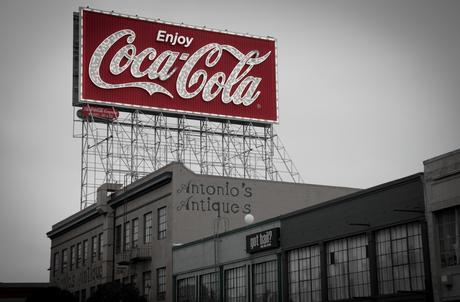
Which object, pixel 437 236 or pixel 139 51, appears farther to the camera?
pixel 139 51

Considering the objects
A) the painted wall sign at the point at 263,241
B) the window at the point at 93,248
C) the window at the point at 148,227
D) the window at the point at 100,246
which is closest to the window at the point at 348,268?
the painted wall sign at the point at 263,241

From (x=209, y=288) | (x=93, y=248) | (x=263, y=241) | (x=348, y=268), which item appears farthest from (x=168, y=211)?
(x=348, y=268)

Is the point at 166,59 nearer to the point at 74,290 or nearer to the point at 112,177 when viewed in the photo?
the point at 112,177

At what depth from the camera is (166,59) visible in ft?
239

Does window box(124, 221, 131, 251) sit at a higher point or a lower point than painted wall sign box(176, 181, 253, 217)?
lower

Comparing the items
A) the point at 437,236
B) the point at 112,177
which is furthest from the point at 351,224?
the point at 112,177

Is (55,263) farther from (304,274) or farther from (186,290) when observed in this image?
(304,274)

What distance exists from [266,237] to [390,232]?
1013 centimetres

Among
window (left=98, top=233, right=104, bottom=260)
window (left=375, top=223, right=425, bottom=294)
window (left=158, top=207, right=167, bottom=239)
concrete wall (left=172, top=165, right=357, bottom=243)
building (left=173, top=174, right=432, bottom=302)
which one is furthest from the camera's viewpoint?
window (left=98, top=233, right=104, bottom=260)

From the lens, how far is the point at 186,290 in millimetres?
54156

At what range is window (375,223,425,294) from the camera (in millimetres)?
35062

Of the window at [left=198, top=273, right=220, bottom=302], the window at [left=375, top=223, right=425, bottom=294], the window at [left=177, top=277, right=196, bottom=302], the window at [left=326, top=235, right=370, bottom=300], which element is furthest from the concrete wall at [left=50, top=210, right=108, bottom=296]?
the window at [left=375, top=223, right=425, bottom=294]

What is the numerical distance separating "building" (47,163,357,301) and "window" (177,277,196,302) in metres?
0.75

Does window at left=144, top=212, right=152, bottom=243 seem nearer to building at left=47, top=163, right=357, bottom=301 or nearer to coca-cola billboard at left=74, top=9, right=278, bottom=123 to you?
building at left=47, top=163, right=357, bottom=301
